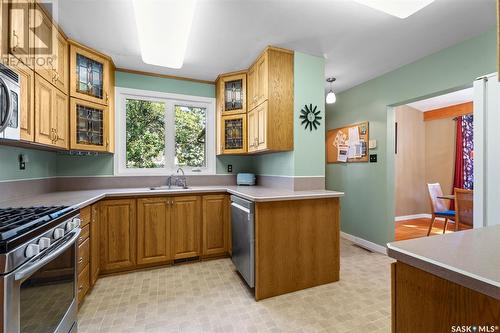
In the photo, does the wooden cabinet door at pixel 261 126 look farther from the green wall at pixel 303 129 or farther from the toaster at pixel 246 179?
the toaster at pixel 246 179

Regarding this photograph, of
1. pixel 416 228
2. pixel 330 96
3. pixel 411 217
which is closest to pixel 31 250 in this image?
pixel 330 96

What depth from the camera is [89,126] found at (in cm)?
259

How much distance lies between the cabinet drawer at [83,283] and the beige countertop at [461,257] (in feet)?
7.53

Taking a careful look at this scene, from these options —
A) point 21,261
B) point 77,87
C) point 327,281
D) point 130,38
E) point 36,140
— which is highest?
point 130,38

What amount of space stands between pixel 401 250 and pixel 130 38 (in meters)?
2.83

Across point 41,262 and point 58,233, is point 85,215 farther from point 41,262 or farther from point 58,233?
point 41,262

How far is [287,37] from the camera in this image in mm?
2326

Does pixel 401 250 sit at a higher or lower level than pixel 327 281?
higher

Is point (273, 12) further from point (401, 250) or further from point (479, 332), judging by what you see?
point (479, 332)

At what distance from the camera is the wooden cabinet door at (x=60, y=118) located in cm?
212

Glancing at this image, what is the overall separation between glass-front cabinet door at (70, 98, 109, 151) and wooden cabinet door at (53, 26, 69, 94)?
19 cm

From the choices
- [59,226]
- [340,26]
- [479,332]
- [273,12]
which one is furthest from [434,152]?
[59,226]

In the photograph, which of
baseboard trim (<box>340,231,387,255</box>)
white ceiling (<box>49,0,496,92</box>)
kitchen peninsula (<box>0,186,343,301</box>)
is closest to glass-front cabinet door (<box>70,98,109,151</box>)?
kitchen peninsula (<box>0,186,343,301</box>)

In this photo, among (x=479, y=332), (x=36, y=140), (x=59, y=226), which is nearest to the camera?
(x=479, y=332)
